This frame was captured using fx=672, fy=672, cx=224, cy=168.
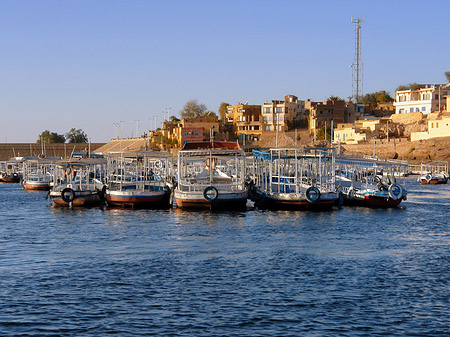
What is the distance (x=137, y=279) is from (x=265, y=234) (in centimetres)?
1348

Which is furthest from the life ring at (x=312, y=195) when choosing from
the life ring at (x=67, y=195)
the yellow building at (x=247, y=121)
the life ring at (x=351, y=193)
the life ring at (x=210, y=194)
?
the yellow building at (x=247, y=121)

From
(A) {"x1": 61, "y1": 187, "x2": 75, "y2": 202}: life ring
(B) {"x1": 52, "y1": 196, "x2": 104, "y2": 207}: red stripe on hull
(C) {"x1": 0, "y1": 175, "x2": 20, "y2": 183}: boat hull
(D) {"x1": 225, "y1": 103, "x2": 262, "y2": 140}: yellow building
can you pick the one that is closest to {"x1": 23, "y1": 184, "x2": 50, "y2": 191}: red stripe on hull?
(C) {"x1": 0, "y1": 175, "x2": 20, "y2": 183}: boat hull

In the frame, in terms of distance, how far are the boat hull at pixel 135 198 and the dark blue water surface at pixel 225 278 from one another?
6.79 m

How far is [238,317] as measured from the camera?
67.7 ft

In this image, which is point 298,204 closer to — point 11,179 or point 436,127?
point 11,179

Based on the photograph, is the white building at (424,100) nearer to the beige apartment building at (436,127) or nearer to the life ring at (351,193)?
the beige apartment building at (436,127)

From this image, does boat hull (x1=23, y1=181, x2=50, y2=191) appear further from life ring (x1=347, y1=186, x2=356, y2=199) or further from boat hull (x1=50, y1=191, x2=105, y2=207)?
life ring (x1=347, y1=186, x2=356, y2=199)

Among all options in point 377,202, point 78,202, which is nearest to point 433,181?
point 377,202

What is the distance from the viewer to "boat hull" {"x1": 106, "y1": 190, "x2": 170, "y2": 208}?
169 ft

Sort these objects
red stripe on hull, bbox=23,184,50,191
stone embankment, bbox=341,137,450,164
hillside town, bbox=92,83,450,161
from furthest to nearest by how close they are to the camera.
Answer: hillside town, bbox=92,83,450,161
stone embankment, bbox=341,137,450,164
red stripe on hull, bbox=23,184,50,191

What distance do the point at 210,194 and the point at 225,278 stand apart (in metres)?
21.4

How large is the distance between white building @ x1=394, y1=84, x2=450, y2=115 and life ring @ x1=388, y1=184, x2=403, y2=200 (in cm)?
9337

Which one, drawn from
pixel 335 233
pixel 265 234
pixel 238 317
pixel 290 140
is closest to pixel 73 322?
pixel 238 317

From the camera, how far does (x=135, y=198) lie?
51.4m
